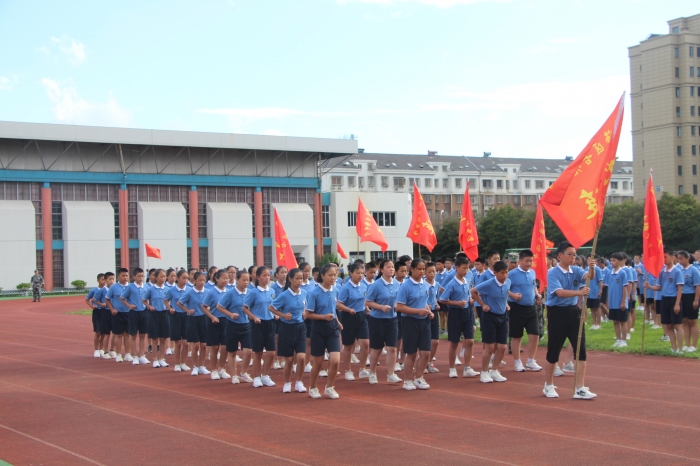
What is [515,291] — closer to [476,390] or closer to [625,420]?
[476,390]

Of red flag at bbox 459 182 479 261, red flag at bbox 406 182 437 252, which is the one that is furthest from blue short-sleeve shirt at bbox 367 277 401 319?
red flag at bbox 406 182 437 252

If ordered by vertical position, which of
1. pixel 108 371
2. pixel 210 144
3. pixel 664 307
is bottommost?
pixel 108 371

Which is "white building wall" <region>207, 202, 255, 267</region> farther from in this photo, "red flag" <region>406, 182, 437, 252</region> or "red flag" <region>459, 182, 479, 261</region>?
"red flag" <region>459, 182, 479, 261</region>

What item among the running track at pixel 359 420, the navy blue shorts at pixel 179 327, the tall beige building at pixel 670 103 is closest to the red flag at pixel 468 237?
the running track at pixel 359 420

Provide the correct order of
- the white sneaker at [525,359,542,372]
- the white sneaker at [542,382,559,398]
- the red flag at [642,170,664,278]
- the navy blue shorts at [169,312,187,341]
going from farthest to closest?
the navy blue shorts at [169,312,187,341]
the red flag at [642,170,664,278]
the white sneaker at [525,359,542,372]
the white sneaker at [542,382,559,398]

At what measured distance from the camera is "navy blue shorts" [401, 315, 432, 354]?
10.9m

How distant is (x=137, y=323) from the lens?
15414mm

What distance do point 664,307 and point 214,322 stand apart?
7.76 metres

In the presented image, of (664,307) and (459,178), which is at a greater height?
(459,178)

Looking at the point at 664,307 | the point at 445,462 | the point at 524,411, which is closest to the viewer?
the point at 445,462

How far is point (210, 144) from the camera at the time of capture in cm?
5622

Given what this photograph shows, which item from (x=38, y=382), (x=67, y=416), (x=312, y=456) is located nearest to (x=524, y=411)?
(x=312, y=456)

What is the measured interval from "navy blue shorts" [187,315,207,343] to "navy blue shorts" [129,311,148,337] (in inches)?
88.0

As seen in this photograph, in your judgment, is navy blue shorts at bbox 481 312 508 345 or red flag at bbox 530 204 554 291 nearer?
navy blue shorts at bbox 481 312 508 345
